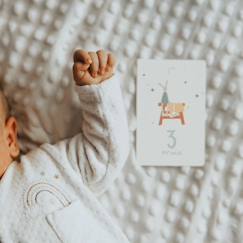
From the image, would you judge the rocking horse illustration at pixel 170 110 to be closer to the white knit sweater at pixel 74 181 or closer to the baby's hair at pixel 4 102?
the white knit sweater at pixel 74 181

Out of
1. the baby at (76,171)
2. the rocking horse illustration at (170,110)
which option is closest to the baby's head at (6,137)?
the baby at (76,171)

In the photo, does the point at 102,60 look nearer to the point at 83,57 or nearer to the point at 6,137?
the point at 83,57

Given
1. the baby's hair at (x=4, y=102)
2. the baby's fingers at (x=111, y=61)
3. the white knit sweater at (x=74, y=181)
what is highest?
the baby's fingers at (x=111, y=61)

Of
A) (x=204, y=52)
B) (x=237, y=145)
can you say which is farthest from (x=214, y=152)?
(x=204, y=52)

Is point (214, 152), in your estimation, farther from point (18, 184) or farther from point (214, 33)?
point (18, 184)

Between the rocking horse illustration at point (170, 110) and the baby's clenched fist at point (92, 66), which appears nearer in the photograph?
the baby's clenched fist at point (92, 66)

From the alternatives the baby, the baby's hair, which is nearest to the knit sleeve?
the baby

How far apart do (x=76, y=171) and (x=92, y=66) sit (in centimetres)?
18

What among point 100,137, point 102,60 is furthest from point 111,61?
point 100,137

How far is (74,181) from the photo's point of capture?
1.06 meters

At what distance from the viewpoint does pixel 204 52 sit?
1110mm

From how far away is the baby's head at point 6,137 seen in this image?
105 cm

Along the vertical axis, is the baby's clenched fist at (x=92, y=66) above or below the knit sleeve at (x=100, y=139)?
above

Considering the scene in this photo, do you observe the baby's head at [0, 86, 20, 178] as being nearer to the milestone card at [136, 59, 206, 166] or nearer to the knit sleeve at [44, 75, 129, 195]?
the knit sleeve at [44, 75, 129, 195]
